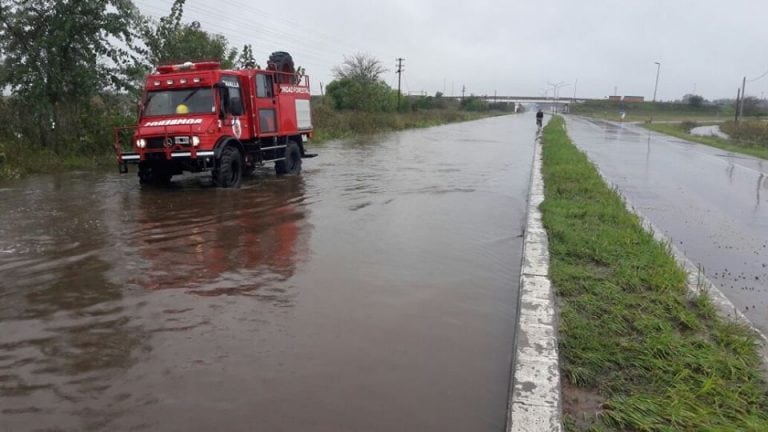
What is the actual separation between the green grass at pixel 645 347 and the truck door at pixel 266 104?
860 centimetres

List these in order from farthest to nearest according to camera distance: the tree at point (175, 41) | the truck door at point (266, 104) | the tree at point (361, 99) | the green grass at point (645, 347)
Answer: the tree at point (361, 99) → the tree at point (175, 41) → the truck door at point (266, 104) → the green grass at point (645, 347)

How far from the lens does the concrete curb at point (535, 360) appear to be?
3.08m

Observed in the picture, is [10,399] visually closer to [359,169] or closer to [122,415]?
[122,415]

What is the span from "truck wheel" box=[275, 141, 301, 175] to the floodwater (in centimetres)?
480

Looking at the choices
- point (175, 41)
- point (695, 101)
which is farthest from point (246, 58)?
point (695, 101)

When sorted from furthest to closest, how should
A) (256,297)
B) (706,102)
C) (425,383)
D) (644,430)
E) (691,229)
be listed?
(706,102), (691,229), (256,297), (425,383), (644,430)

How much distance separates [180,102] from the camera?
11.7 m

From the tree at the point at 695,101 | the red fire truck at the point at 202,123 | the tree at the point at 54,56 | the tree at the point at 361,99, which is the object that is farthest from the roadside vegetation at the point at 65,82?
the tree at the point at 695,101

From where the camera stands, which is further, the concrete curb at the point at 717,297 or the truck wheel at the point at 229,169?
the truck wheel at the point at 229,169

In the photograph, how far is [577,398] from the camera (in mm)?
3332

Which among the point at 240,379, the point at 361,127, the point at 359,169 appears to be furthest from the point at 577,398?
the point at 361,127

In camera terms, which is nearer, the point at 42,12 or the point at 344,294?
the point at 344,294

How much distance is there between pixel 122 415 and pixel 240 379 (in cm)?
71

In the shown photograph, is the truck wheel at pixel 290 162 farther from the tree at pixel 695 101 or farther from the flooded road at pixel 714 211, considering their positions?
the tree at pixel 695 101
